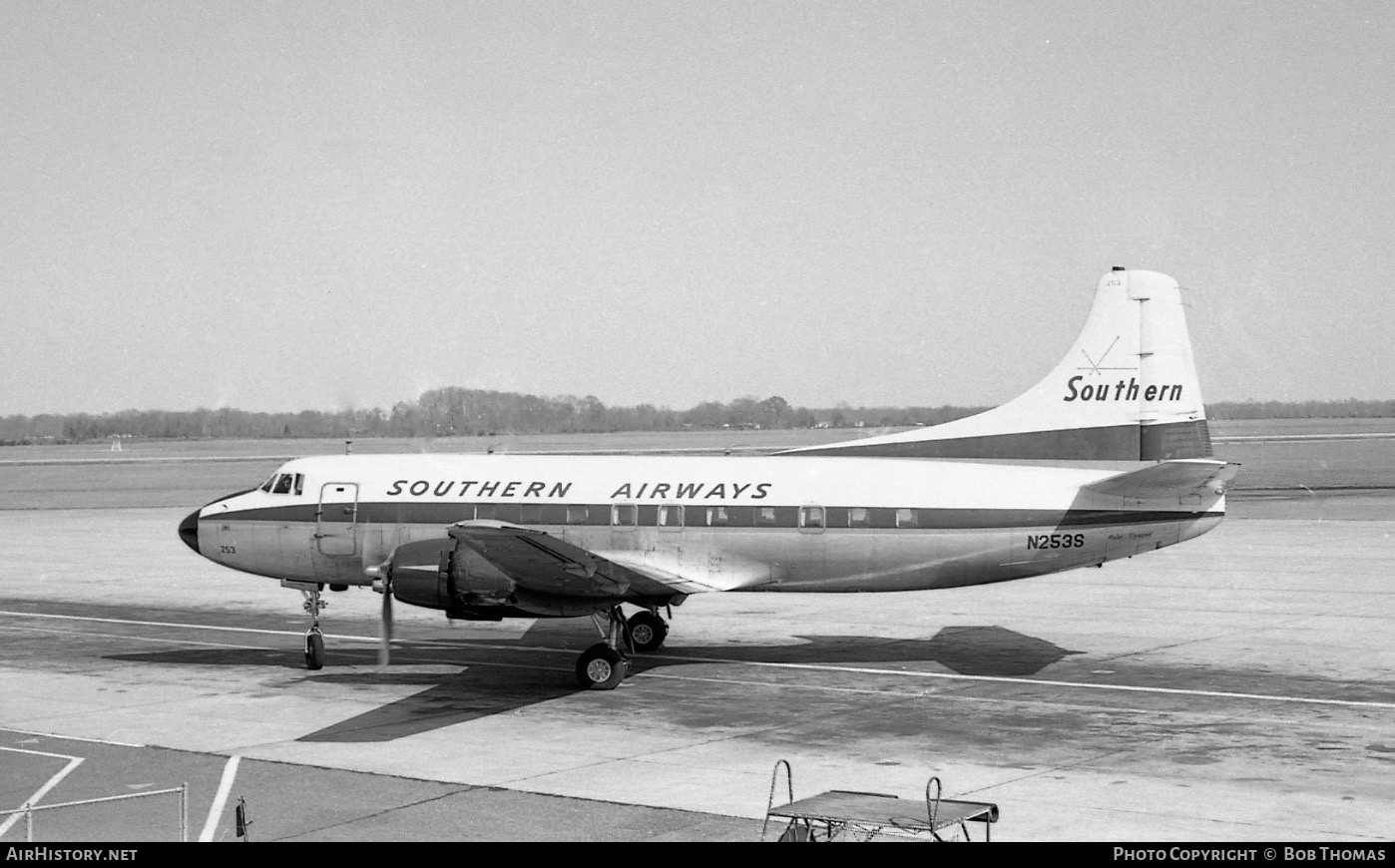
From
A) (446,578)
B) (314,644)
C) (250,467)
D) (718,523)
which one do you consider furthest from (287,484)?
(250,467)

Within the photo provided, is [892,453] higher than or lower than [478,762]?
higher

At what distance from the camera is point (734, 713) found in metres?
21.8

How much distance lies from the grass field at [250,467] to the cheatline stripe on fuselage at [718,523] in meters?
48.7

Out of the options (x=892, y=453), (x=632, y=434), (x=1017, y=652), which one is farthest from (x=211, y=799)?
(x=632, y=434)

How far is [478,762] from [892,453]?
11.7m

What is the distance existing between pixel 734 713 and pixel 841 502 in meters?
5.23

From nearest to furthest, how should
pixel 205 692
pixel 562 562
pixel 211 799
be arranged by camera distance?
pixel 211 799
pixel 562 562
pixel 205 692

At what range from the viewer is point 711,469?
2622 cm

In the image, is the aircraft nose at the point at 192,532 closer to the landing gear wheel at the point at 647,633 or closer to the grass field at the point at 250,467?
the landing gear wheel at the point at 647,633

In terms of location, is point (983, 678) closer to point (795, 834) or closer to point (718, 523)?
point (718, 523)

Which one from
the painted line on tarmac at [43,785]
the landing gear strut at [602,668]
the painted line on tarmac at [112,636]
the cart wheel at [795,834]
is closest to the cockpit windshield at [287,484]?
the painted line on tarmac at [112,636]

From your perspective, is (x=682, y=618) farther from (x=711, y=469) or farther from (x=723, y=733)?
(x=723, y=733)

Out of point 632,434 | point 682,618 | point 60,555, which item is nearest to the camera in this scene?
point 682,618

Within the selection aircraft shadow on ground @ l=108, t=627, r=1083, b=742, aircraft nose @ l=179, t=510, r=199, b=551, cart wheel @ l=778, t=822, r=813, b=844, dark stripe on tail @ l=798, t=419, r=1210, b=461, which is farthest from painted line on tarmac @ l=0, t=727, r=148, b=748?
dark stripe on tail @ l=798, t=419, r=1210, b=461
